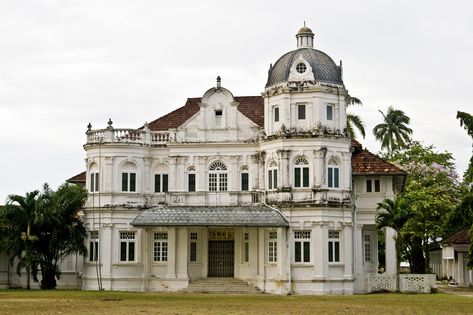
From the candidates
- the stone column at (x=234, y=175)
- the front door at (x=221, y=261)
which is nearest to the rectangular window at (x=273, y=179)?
the stone column at (x=234, y=175)

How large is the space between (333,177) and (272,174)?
12.3ft

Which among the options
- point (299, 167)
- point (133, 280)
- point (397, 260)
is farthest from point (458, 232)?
point (133, 280)

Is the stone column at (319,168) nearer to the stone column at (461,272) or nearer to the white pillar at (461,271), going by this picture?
the stone column at (461,272)

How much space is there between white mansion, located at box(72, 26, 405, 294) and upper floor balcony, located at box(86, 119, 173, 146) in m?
0.07

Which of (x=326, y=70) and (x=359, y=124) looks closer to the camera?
(x=326, y=70)

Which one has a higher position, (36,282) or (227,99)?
(227,99)

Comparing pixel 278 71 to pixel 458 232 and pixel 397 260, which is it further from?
pixel 458 232

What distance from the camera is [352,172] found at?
2386 inches

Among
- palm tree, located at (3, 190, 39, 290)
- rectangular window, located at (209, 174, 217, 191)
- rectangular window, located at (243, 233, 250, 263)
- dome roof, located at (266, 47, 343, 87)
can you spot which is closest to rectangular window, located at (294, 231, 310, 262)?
rectangular window, located at (243, 233, 250, 263)

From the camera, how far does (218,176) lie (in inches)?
2382

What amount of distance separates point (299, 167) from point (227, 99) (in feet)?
22.5

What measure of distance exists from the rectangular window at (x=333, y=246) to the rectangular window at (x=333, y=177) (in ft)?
Answer: 9.22

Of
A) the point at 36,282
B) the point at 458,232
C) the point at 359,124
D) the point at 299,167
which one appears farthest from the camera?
the point at 359,124

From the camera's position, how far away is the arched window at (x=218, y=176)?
60406 millimetres
